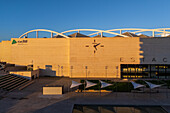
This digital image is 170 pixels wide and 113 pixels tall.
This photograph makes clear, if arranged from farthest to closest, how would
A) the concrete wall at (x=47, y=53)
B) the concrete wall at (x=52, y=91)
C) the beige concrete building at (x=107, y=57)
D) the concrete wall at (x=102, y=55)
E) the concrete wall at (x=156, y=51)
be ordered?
the concrete wall at (x=47, y=53), the concrete wall at (x=102, y=55), the beige concrete building at (x=107, y=57), the concrete wall at (x=156, y=51), the concrete wall at (x=52, y=91)

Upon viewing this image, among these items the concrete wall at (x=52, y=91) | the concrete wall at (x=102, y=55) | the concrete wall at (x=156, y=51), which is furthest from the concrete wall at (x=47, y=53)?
the concrete wall at (x=156, y=51)

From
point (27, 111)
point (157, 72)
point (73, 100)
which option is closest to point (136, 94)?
point (73, 100)

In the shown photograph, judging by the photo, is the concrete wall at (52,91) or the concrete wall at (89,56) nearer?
the concrete wall at (52,91)

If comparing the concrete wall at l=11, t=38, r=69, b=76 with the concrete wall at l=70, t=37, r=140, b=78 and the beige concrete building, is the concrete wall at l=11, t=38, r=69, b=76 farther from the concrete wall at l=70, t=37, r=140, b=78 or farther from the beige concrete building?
the concrete wall at l=70, t=37, r=140, b=78

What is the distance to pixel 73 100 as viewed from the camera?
597 inches

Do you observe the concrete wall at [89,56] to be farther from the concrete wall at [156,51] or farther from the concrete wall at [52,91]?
the concrete wall at [52,91]

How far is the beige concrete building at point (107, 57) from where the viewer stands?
3272cm

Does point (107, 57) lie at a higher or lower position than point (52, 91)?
higher

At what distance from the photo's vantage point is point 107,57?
3356 centimetres

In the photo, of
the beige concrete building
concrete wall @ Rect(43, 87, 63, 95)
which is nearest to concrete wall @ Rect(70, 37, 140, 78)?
the beige concrete building

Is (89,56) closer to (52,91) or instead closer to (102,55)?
(102,55)

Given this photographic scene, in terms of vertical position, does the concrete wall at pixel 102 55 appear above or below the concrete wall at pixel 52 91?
above

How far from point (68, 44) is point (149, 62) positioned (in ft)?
83.3

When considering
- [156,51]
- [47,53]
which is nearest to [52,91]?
[47,53]
